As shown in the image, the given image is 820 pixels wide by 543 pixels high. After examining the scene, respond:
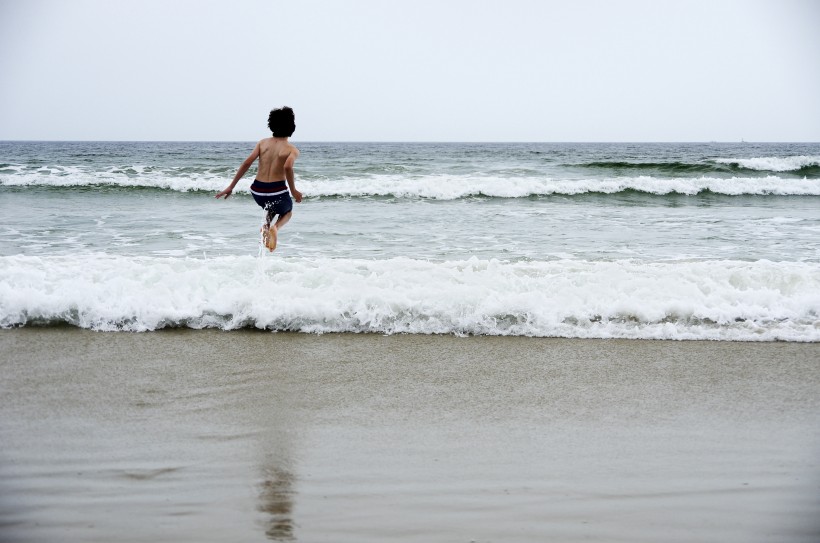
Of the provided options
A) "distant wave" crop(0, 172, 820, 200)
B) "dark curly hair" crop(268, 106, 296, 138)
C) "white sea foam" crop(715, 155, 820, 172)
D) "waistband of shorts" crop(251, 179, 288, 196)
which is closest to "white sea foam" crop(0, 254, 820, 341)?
"waistband of shorts" crop(251, 179, 288, 196)

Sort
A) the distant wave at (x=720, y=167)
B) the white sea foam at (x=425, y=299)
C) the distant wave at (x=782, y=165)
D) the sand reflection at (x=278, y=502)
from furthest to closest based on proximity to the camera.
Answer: the distant wave at (x=782, y=165)
the distant wave at (x=720, y=167)
the white sea foam at (x=425, y=299)
the sand reflection at (x=278, y=502)

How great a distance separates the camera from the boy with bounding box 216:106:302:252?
584 centimetres

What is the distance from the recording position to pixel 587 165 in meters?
24.4

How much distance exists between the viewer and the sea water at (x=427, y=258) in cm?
566

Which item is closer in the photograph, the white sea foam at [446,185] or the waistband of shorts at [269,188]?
the waistband of shorts at [269,188]

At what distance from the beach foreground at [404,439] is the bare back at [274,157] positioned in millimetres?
1568

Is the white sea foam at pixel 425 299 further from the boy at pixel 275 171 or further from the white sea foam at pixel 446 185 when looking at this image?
the white sea foam at pixel 446 185

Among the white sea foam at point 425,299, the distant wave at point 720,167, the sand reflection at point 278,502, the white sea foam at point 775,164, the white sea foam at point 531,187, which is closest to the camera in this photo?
the sand reflection at point 278,502

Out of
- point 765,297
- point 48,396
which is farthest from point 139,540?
point 765,297

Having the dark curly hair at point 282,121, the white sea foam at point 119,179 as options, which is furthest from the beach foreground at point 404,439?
the white sea foam at point 119,179

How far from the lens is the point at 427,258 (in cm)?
845

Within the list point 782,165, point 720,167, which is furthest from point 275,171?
point 782,165

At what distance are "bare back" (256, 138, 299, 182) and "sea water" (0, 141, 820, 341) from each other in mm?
819

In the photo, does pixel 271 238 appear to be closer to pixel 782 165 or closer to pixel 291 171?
pixel 291 171
